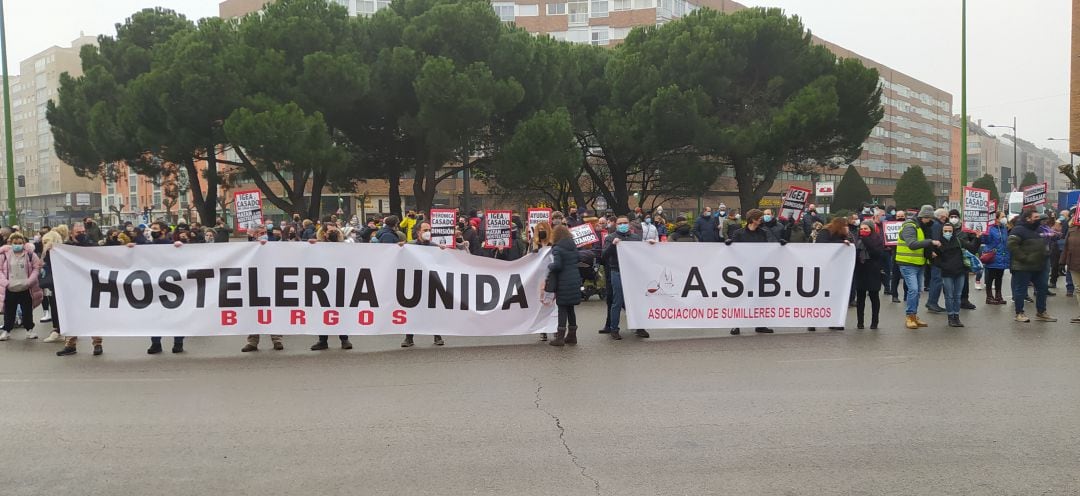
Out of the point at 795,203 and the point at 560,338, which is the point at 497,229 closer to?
the point at 795,203

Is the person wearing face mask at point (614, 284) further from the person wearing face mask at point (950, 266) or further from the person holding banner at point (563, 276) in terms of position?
the person wearing face mask at point (950, 266)

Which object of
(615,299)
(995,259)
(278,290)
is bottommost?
(615,299)

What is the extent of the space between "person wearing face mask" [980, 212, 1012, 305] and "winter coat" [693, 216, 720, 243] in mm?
5427

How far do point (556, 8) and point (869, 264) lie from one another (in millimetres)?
66304

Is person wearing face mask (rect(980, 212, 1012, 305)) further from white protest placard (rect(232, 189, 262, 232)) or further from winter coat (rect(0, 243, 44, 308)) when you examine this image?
winter coat (rect(0, 243, 44, 308))

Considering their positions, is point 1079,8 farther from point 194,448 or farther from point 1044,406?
point 194,448

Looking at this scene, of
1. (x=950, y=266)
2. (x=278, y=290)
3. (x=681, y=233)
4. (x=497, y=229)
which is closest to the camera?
(x=278, y=290)

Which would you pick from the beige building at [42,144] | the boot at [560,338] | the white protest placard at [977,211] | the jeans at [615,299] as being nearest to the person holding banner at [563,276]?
the boot at [560,338]

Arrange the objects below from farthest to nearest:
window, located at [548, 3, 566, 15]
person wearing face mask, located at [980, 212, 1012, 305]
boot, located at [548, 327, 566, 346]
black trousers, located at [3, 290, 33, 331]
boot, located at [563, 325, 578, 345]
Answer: window, located at [548, 3, 566, 15] → person wearing face mask, located at [980, 212, 1012, 305] → black trousers, located at [3, 290, 33, 331] → boot, located at [563, 325, 578, 345] → boot, located at [548, 327, 566, 346]

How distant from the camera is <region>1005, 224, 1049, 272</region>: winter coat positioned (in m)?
11.9

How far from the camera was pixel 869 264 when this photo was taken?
11586mm

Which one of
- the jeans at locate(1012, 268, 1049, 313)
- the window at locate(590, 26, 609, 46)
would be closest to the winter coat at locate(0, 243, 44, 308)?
the jeans at locate(1012, 268, 1049, 313)

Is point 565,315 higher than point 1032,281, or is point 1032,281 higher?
point 1032,281

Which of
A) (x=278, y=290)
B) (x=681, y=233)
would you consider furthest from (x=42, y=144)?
(x=278, y=290)
